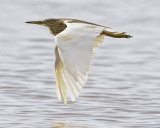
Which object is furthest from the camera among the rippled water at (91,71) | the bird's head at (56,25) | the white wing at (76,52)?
the bird's head at (56,25)

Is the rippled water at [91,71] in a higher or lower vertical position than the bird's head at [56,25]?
lower

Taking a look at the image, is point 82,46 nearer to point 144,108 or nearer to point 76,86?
point 76,86

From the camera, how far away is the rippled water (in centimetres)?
581

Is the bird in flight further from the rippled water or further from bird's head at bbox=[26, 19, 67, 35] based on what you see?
bird's head at bbox=[26, 19, 67, 35]

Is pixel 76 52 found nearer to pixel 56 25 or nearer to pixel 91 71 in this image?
pixel 56 25

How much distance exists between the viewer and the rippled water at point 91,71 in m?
5.81

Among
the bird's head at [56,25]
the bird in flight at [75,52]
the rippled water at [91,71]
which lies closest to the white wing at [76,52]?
the bird in flight at [75,52]

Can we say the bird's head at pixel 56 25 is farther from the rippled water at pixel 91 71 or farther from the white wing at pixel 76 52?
the white wing at pixel 76 52

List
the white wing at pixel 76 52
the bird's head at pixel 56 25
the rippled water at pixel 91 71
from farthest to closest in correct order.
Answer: the bird's head at pixel 56 25 < the rippled water at pixel 91 71 < the white wing at pixel 76 52

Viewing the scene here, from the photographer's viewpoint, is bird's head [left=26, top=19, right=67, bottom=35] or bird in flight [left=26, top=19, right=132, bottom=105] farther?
bird's head [left=26, top=19, right=67, bottom=35]

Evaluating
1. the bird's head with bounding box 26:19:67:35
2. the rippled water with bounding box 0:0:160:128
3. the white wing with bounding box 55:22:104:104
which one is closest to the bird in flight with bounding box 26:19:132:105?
the white wing with bounding box 55:22:104:104

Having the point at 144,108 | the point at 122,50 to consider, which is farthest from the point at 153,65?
the point at 144,108

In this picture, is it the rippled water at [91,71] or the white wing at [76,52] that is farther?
the rippled water at [91,71]

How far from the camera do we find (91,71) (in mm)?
8172
